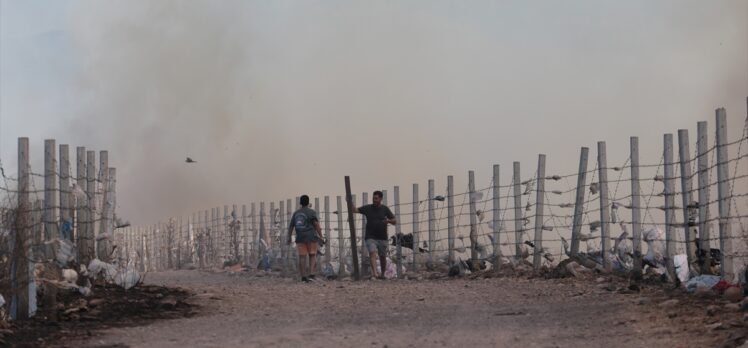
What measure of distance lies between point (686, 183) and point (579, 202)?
13.8 ft

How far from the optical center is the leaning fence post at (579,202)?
20688 millimetres

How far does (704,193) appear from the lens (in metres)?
15.5

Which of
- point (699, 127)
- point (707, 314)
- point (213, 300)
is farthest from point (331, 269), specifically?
point (707, 314)

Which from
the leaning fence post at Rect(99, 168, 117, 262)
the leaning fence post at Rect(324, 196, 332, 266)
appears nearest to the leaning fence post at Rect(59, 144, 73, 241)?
the leaning fence post at Rect(99, 168, 117, 262)

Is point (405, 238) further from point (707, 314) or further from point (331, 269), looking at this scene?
point (707, 314)

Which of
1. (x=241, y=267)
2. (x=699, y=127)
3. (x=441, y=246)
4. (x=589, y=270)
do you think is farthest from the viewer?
(x=241, y=267)

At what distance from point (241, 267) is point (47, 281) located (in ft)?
77.7

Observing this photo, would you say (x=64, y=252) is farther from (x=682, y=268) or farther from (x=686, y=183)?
(x=686, y=183)

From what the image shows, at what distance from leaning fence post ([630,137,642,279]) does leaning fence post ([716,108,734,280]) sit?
367 centimetres

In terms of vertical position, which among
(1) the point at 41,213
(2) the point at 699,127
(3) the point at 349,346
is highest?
(2) the point at 699,127

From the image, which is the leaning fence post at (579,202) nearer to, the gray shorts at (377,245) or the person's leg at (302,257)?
the gray shorts at (377,245)

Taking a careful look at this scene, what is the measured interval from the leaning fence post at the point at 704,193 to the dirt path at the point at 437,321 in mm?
924

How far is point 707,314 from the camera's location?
12.3 m

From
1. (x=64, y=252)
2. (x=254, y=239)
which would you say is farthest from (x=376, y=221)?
(x=254, y=239)
